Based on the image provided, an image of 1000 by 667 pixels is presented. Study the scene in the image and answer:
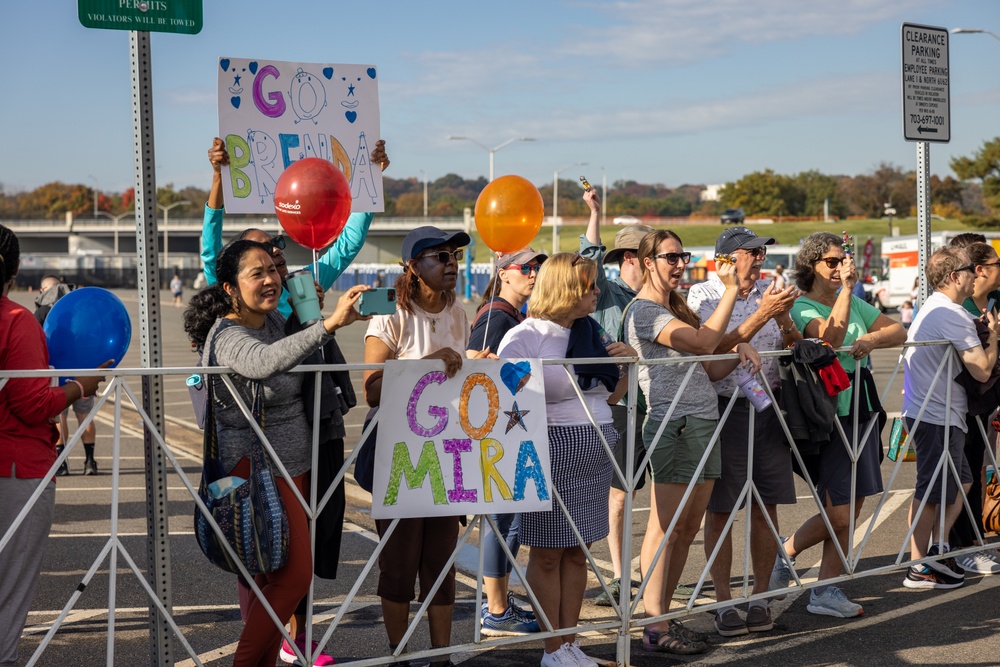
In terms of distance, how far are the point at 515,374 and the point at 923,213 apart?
373 cm

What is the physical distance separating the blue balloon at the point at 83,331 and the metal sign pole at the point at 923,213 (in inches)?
191

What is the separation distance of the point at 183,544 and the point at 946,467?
4.91m

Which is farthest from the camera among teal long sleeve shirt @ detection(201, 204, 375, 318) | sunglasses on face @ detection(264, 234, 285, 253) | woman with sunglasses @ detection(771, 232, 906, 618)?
woman with sunglasses @ detection(771, 232, 906, 618)

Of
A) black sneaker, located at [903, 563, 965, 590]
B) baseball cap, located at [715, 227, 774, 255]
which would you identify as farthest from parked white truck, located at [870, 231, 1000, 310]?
baseball cap, located at [715, 227, 774, 255]

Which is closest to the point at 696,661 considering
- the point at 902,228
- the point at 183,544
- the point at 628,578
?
the point at 628,578

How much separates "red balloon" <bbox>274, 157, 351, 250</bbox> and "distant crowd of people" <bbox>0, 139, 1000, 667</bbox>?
0.68ft

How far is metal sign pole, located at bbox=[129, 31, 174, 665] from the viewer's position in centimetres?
399

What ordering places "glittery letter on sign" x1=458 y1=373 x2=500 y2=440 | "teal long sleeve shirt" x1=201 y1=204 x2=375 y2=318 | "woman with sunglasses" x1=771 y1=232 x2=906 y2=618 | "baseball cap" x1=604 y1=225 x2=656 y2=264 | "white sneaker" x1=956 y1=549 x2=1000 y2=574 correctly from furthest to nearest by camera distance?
"white sneaker" x1=956 y1=549 x2=1000 y2=574 → "baseball cap" x1=604 y1=225 x2=656 y2=264 → "woman with sunglasses" x1=771 y1=232 x2=906 y2=618 → "teal long sleeve shirt" x1=201 y1=204 x2=375 y2=318 → "glittery letter on sign" x1=458 y1=373 x2=500 y2=440

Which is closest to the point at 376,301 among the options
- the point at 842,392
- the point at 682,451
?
the point at 682,451

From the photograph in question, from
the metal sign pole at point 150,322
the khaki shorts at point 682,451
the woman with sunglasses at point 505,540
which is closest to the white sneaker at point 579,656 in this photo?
the woman with sunglasses at point 505,540

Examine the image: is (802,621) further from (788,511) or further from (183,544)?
(183,544)

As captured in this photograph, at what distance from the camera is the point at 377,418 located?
14.1 ft

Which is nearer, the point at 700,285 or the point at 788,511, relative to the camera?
the point at 700,285

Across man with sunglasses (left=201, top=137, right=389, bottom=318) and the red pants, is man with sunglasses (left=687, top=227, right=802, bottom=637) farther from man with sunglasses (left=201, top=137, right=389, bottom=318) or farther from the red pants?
the red pants
